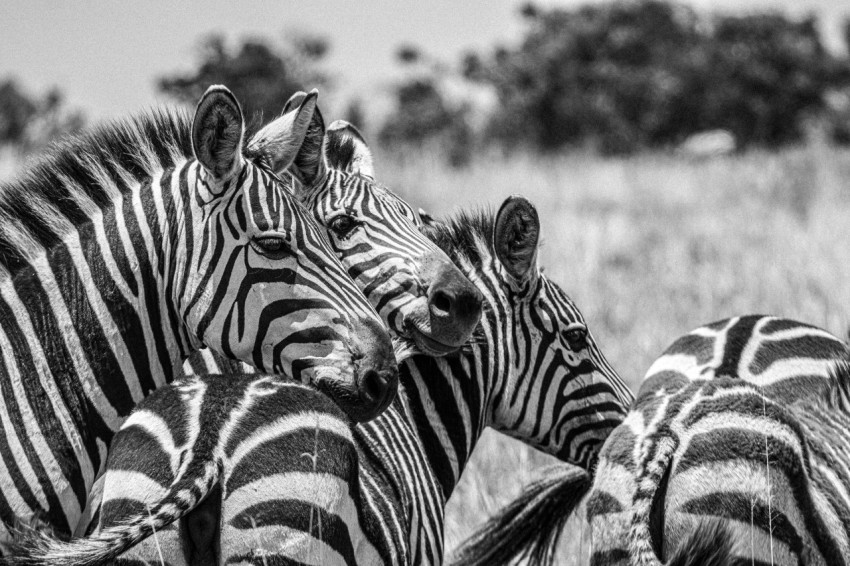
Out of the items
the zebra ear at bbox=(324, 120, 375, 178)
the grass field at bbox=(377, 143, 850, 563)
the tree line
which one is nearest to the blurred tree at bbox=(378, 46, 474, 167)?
the tree line

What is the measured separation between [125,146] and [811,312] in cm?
763

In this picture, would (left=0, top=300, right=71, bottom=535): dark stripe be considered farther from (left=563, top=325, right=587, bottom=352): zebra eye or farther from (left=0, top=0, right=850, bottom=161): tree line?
(left=0, top=0, right=850, bottom=161): tree line

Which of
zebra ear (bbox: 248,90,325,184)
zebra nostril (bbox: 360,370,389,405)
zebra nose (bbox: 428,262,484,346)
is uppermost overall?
zebra ear (bbox: 248,90,325,184)

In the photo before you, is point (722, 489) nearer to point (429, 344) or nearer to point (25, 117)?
point (429, 344)

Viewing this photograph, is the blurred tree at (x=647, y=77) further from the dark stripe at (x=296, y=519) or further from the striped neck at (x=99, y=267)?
the dark stripe at (x=296, y=519)

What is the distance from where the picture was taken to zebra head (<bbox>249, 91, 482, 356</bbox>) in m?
3.99

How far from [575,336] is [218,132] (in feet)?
7.03

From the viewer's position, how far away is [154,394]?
346 centimetres

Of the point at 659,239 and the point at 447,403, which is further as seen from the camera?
the point at 659,239

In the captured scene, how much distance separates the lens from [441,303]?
400cm

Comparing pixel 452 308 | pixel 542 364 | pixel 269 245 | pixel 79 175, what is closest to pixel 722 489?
pixel 452 308

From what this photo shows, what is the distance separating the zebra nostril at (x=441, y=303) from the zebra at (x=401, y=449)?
53cm

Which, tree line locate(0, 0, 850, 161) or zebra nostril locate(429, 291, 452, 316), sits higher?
tree line locate(0, 0, 850, 161)

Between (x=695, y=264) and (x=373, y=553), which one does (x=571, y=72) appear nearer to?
(x=695, y=264)
